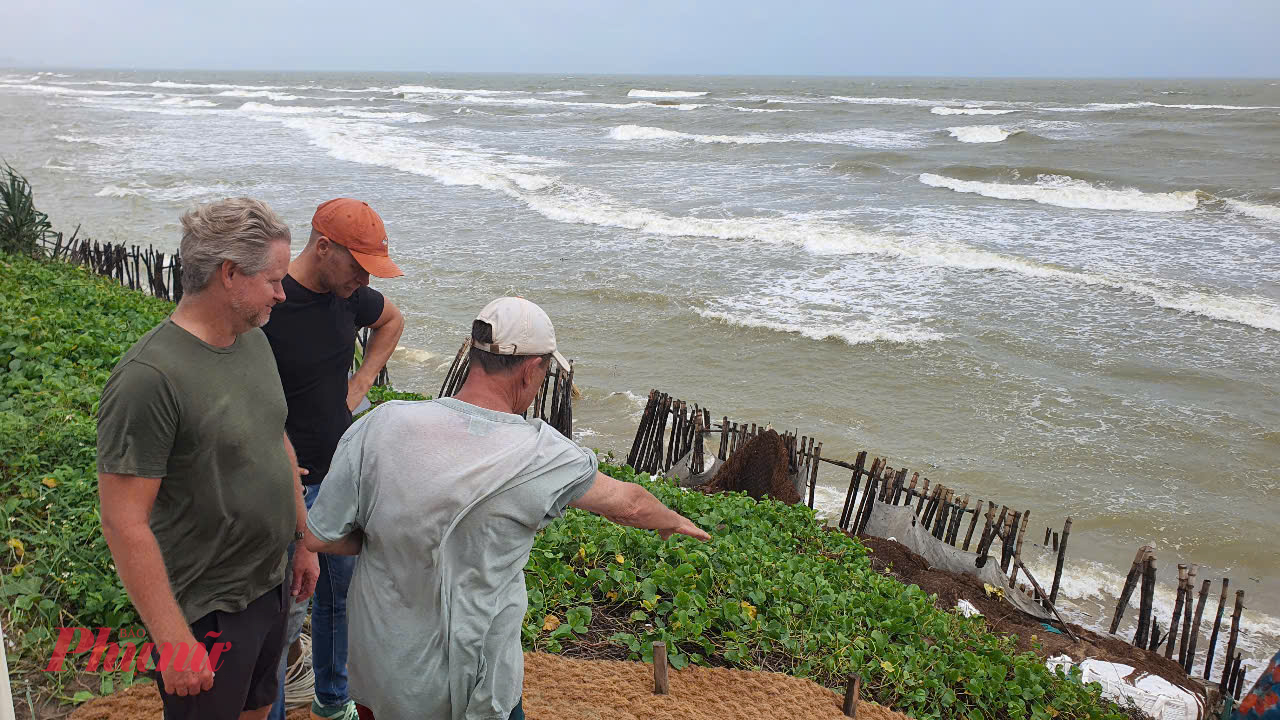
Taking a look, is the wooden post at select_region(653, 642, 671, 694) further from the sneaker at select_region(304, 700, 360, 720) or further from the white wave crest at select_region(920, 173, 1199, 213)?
the white wave crest at select_region(920, 173, 1199, 213)

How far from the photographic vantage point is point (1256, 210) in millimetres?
21703

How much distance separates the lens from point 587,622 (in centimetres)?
400

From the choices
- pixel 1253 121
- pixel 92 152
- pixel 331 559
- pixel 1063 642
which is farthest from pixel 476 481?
pixel 1253 121

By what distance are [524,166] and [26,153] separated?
1463 centimetres

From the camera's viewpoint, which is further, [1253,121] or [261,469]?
[1253,121]

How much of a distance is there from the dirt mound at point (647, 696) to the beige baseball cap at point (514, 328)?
5.84 ft

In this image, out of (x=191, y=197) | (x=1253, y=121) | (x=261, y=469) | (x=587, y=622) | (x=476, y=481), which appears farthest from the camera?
(x=1253, y=121)

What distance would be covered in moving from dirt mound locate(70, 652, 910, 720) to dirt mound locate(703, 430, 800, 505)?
2.97 metres

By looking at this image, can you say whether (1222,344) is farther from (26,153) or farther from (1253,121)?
(1253,121)

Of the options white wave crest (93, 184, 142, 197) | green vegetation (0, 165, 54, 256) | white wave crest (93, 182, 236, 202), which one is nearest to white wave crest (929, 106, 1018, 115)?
white wave crest (93, 182, 236, 202)

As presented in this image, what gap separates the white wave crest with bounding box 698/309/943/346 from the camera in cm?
1219

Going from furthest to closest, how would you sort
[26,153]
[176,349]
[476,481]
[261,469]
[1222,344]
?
[26,153]
[1222,344]
[261,469]
[176,349]
[476,481]

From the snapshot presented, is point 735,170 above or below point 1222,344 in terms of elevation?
above
